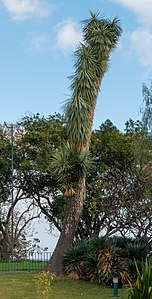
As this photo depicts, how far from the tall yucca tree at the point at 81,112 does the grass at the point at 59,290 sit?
1.13 meters

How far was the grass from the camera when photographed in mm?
12055

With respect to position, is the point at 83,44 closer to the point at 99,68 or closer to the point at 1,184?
the point at 99,68

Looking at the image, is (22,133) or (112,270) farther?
(22,133)

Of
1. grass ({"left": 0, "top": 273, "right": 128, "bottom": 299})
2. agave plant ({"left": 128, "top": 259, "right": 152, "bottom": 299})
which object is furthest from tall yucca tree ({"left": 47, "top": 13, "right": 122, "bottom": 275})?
agave plant ({"left": 128, "top": 259, "right": 152, "bottom": 299})

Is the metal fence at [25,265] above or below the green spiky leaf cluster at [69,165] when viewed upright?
below

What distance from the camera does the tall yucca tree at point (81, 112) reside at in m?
15.5

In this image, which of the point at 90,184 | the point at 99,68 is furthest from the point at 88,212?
the point at 99,68

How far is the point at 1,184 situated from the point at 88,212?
4.37 metres

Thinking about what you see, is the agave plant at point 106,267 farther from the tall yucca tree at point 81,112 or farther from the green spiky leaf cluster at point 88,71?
the green spiky leaf cluster at point 88,71

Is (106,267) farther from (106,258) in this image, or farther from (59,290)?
(59,290)

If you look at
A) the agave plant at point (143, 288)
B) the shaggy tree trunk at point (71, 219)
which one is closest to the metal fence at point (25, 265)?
the shaggy tree trunk at point (71, 219)

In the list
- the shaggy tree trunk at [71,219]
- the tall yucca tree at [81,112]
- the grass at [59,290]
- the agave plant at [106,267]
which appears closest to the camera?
the grass at [59,290]

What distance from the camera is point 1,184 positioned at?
24453 millimetres

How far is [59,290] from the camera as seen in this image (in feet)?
43.1
